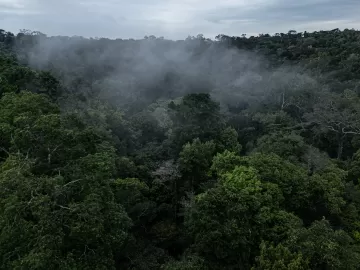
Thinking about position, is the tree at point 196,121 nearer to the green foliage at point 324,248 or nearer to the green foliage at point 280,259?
the green foliage at point 324,248

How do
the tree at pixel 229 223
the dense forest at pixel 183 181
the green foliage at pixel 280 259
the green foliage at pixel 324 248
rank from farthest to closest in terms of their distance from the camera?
the tree at pixel 229 223
the green foliage at pixel 324 248
the green foliage at pixel 280 259
the dense forest at pixel 183 181

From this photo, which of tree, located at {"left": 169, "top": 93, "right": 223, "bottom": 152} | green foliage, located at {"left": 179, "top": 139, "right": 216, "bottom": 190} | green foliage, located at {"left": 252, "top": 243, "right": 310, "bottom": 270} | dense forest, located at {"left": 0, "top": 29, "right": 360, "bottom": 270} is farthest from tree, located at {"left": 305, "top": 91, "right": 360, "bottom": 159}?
green foliage, located at {"left": 252, "top": 243, "right": 310, "bottom": 270}

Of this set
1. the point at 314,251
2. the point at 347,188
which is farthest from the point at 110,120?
the point at 314,251

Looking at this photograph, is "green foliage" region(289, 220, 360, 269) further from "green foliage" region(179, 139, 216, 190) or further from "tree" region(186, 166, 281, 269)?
"green foliage" region(179, 139, 216, 190)

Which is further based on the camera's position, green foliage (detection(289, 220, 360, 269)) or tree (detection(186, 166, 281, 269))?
tree (detection(186, 166, 281, 269))

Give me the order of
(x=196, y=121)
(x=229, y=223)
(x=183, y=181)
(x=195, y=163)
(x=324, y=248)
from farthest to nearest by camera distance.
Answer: (x=196, y=121) → (x=183, y=181) → (x=195, y=163) → (x=229, y=223) → (x=324, y=248)

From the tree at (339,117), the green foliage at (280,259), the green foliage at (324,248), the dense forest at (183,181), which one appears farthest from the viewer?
the tree at (339,117)

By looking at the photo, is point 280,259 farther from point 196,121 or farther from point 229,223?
point 196,121

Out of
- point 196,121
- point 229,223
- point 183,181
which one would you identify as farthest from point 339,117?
point 229,223

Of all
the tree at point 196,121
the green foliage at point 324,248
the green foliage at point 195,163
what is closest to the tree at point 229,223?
the green foliage at point 324,248
